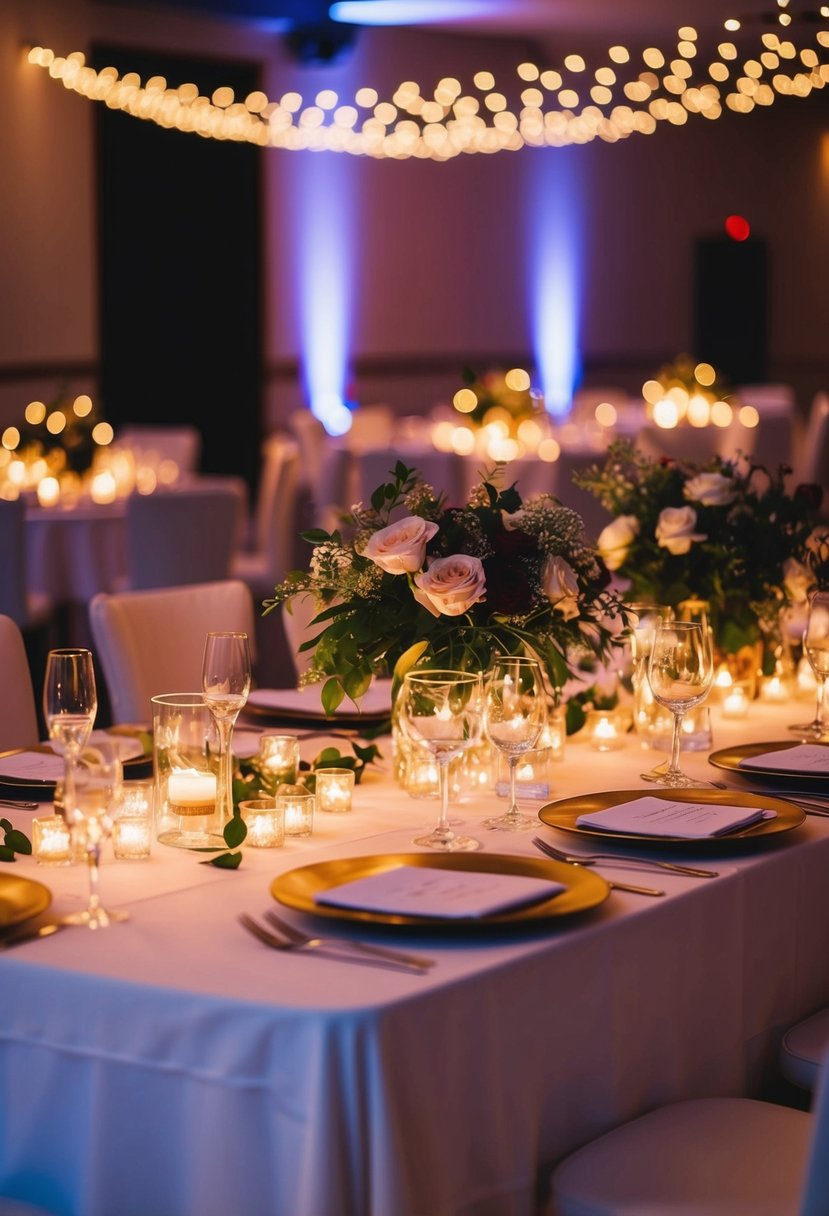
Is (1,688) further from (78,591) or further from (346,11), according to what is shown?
(346,11)

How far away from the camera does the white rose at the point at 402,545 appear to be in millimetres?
2275

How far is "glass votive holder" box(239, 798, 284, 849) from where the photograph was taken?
204cm

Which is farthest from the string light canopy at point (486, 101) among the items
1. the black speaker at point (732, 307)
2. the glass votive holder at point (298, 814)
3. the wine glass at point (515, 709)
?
the glass votive holder at point (298, 814)

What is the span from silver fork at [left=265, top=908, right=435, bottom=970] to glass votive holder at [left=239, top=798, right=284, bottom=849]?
0.34 m

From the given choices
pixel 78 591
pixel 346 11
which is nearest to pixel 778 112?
pixel 346 11

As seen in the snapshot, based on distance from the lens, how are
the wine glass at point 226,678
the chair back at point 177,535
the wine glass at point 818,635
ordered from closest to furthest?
the wine glass at point 226,678 < the wine glass at point 818,635 < the chair back at point 177,535

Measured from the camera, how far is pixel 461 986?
1549 millimetres

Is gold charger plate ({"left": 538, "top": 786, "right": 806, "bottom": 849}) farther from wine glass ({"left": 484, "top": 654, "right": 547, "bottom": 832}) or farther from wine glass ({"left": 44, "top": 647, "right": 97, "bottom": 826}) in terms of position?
wine glass ({"left": 44, "top": 647, "right": 97, "bottom": 826})

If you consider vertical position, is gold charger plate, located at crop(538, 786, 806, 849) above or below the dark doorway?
below

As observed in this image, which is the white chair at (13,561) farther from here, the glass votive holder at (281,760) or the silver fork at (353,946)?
the silver fork at (353,946)

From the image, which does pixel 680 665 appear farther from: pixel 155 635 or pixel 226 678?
pixel 155 635

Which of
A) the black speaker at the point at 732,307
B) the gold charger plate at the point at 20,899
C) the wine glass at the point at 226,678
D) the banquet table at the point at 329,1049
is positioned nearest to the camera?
the banquet table at the point at 329,1049

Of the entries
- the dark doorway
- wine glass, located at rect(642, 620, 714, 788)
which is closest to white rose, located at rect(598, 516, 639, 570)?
wine glass, located at rect(642, 620, 714, 788)

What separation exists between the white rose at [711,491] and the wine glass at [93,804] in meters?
1.51
